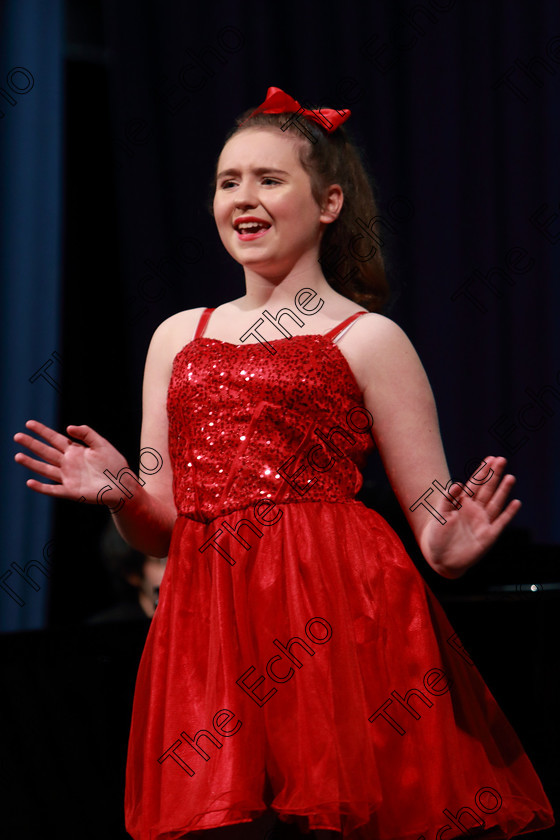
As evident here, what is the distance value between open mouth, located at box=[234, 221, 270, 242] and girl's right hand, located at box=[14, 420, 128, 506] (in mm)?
355

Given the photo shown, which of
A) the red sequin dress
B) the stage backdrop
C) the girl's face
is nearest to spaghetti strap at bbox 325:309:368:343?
the red sequin dress

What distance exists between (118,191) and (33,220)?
0.80 feet

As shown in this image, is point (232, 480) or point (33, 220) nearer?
point (232, 480)

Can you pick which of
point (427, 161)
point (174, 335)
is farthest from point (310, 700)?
point (427, 161)

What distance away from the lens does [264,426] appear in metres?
1.27

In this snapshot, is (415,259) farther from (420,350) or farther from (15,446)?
(15,446)

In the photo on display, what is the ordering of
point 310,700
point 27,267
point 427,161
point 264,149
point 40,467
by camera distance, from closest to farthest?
point 310,700 → point 40,467 → point 264,149 → point 27,267 → point 427,161

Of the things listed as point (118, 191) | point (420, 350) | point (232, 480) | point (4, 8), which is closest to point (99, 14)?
point (4, 8)

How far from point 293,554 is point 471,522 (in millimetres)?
234

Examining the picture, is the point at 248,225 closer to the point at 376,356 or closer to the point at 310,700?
the point at 376,356

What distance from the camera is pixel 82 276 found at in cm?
272

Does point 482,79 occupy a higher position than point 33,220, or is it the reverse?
point 482,79

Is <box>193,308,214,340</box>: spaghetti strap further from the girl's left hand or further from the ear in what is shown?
the girl's left hand

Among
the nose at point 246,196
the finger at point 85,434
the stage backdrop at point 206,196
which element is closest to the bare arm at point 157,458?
the finger at point 85,434
